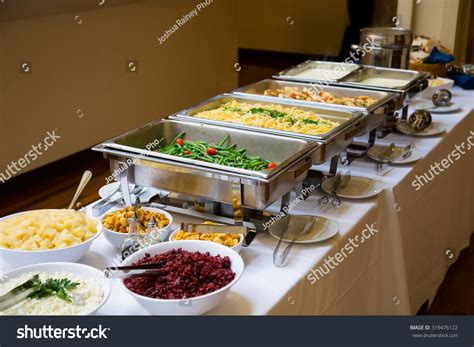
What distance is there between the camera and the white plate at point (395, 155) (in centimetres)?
201

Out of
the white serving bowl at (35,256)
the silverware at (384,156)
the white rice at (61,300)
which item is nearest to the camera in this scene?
the white rice at (61,300)

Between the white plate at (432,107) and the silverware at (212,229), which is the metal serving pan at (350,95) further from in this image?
the silverware at (212,229)

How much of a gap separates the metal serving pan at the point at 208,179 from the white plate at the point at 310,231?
8 centimetres

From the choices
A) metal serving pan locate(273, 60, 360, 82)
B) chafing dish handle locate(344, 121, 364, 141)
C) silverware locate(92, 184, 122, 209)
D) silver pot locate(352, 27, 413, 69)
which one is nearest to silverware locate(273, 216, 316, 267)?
chafing dish handle locate(344, 121, 364, 141)

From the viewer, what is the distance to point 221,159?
1610mm

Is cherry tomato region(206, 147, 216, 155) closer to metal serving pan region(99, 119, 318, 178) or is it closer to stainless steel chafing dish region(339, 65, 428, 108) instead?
metal serving pan region(99, 119, 318, 178)

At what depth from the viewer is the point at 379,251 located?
1.78 meters

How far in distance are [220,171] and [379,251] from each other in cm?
56

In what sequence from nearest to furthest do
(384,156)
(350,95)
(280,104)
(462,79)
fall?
(384,156) → (280,104) → (350,95) → (462,79)

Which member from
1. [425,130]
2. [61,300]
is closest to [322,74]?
[425,130]

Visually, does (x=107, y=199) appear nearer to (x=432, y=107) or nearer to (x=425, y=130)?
(x=425, y=130)

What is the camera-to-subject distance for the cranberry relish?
1173 mm

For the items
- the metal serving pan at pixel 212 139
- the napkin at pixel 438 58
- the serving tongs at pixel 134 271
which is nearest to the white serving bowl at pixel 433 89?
the napkin at pixel 438 58

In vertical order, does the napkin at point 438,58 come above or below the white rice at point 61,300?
above
